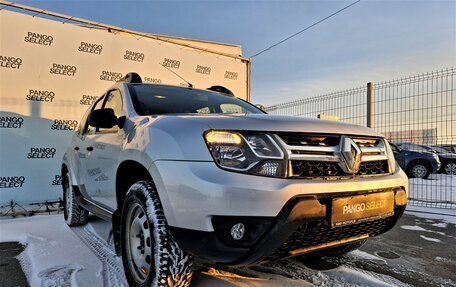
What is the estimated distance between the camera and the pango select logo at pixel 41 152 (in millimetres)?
5957

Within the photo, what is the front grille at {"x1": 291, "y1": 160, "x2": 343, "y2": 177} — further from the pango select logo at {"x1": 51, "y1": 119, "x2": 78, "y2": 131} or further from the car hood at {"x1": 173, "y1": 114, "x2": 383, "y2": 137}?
the pango select logo at {"x1": 51, "y1": 119, "x2": 78, "y2": 131}

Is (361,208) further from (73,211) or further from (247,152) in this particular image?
(73,211)

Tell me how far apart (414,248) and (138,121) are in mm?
3013

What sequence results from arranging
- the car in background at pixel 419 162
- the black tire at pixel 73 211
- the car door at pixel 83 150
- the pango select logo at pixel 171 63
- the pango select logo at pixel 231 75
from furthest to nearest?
the car in background at pixel 419 162
the pango select logo at pixel 231 75
the pango select logo at pixel 171 63
the black tire at pixel 73 211
the car door at pixel 83 150

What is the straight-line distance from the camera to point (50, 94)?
6180mm

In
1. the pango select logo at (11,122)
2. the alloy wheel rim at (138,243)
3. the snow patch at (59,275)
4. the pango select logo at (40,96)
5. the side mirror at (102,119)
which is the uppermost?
the pango select logo at (40,96)

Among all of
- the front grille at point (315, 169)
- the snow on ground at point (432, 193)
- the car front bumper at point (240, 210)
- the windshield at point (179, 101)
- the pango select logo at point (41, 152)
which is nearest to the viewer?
the car front bumper at point (240, 210)

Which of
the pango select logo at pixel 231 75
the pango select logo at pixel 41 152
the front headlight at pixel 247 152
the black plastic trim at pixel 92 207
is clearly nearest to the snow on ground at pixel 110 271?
the black plastic trim at pixel 92 207

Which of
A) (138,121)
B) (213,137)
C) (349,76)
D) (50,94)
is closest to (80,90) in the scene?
(50,94)

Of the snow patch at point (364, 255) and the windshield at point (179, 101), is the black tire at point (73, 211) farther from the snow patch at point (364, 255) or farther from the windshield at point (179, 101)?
the snow patch at point (364, 255)

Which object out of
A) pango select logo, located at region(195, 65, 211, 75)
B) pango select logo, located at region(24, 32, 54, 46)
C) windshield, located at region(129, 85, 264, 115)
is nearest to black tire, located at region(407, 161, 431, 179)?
pango select logo, located at region(195, 65, 211, 75)

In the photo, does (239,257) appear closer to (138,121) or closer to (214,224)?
(214,224)

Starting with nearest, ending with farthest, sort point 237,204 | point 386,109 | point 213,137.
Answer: point 237,204 → point 213,137 → point 386,109

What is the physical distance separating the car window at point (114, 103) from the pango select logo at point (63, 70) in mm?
3180
